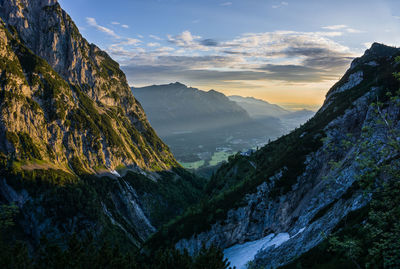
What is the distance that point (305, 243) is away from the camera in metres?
32.8

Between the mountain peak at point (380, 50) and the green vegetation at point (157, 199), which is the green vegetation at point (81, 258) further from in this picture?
the green vegetation at point (157, 199)

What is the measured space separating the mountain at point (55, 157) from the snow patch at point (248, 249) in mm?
66791

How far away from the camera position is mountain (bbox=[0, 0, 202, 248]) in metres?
113

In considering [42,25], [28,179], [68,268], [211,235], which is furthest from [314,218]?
[42,25]

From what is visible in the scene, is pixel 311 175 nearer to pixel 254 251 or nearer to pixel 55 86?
pixel 254 251

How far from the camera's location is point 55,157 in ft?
464

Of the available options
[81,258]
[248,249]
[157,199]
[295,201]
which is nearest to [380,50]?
[295,201]

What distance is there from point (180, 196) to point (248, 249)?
157 meters

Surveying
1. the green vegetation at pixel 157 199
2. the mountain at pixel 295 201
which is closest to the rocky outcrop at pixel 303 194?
the mountain at pixel 295 201

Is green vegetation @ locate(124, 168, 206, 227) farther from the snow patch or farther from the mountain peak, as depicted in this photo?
the mountain peak

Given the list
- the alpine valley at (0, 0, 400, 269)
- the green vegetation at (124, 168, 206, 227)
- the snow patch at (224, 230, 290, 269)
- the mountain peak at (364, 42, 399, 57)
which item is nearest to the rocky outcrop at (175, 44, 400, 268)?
the alpine valley at (0, 0, 400, 269)

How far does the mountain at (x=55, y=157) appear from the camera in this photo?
113 m

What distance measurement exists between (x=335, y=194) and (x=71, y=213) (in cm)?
11700

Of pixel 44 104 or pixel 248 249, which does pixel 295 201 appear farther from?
pixel 44 104
